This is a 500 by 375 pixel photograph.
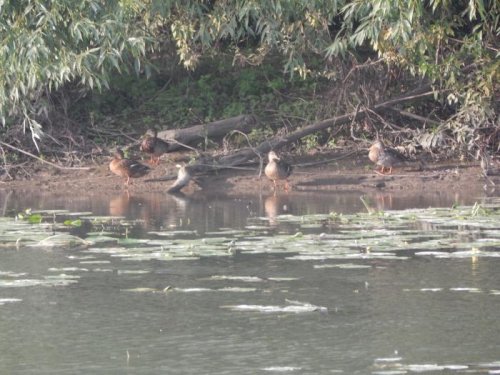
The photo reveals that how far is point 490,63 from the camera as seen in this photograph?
16.5 meters

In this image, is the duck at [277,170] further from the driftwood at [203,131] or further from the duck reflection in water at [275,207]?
the driftwood at [203,131]

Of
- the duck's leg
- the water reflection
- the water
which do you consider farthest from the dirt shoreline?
the water

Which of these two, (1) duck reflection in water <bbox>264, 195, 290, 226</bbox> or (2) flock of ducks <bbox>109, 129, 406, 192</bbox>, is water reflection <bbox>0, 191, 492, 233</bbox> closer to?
(1) duck reflection in water <bbox>264, 195, 290, 226</bbox>

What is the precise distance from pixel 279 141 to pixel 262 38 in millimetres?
2992

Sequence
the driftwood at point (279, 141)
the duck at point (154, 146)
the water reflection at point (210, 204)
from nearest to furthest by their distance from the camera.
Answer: the water reflection at point (210, 204) → the driftwood at point (279, 141) → the duck at point (154, 146)

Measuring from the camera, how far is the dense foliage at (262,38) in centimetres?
1166


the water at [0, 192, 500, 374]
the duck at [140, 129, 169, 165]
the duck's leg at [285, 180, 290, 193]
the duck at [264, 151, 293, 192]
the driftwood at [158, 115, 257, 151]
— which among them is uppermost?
the driftwood at [158, 115, 257, 151]

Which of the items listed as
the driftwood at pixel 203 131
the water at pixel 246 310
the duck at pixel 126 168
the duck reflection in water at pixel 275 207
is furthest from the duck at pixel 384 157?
the water at pixel 246 310

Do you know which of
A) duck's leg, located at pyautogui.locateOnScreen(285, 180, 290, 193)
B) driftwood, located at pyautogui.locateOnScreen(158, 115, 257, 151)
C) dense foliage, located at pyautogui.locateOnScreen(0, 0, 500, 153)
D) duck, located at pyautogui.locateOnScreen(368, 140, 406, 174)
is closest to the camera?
dense foliage, located at pyautogui.locateOnScreen(0, 0, 500, 153)

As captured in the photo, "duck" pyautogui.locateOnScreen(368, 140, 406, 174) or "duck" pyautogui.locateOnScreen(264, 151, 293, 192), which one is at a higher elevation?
"duck" pyautogui.locateOnScreen(368, 140, 406, 174)

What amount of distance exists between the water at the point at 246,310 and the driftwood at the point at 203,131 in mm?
7358

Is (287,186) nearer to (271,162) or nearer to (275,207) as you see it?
(271,162)

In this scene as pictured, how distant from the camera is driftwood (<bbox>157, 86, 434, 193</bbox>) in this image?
58.6 ft

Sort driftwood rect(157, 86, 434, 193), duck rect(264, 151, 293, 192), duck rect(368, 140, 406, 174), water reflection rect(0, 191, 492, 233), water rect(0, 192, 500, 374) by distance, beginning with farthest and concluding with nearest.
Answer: driftwood rect(157, 86, 434, 193) → duck rect(368, 140, 406, 174) → duck rect(264, 151, 293, 192) → water reflection rect(0, 191, 492, 233) → water rect(0, 192, 500, 374)
